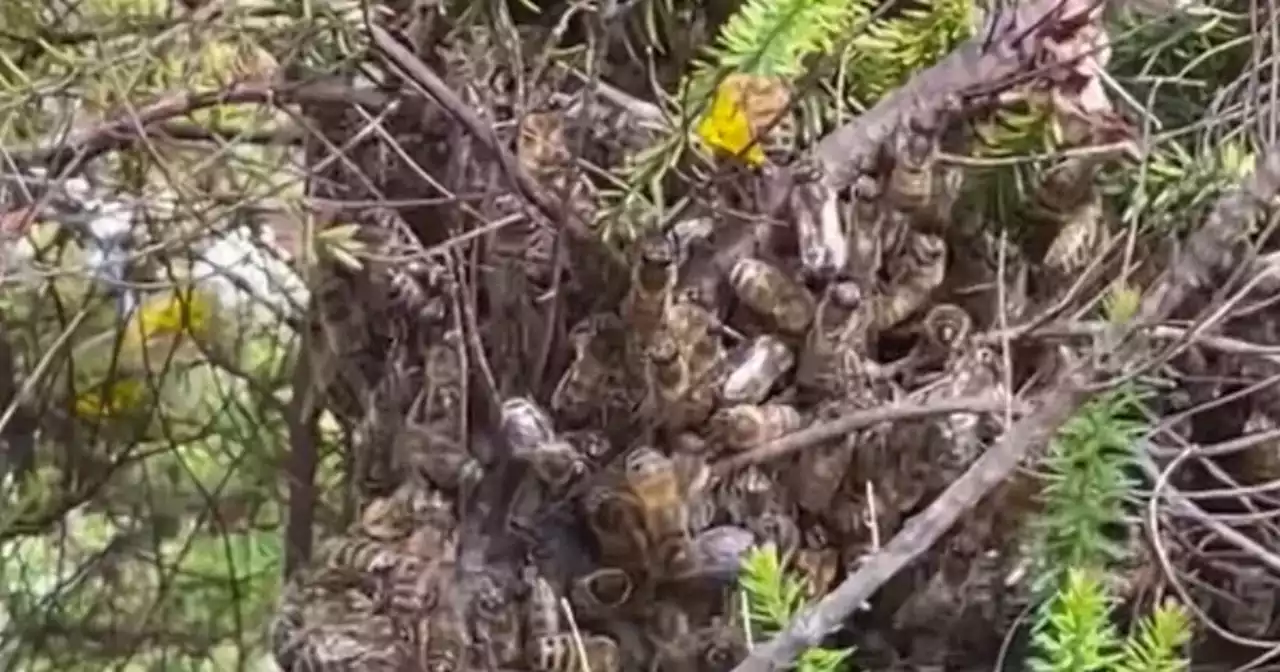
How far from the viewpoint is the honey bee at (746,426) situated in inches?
16.6

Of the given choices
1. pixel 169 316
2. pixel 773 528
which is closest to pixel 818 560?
pixel 773 528

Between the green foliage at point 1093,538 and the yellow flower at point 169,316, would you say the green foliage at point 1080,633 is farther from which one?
the yellow flower at point 169,316

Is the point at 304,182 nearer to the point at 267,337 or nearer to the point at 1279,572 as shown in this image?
the point at 267,337

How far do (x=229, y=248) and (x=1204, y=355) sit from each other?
0.35 meters

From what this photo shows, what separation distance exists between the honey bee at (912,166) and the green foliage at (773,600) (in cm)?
10

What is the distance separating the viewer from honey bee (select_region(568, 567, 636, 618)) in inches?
17.5

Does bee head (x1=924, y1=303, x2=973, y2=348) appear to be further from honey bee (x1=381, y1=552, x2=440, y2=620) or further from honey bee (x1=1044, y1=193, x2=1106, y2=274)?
honey bee (x1=381, y1=552, x2=440, y2=620)

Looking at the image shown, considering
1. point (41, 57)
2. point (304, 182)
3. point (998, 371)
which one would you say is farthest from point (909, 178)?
point (41, 57)

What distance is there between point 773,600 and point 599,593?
8 centimetres

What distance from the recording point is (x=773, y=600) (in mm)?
379

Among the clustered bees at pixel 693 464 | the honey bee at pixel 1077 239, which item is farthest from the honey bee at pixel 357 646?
the honey bee at pixel 1077 239

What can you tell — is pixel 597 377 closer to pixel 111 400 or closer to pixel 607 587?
pixel 607 587

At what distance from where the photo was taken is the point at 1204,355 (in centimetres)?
44

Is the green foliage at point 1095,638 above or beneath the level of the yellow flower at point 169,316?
beneath
